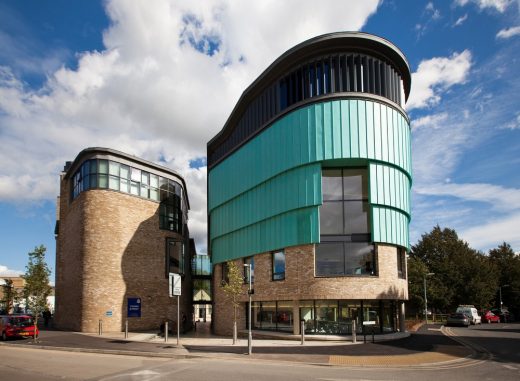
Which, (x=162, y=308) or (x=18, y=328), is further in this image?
(x=162, y=308)

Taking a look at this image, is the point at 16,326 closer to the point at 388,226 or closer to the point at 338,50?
the point at 388,226

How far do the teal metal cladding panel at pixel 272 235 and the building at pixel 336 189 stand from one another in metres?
0.09

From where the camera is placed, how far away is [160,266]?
4306 centimetres

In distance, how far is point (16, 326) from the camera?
97.1ft

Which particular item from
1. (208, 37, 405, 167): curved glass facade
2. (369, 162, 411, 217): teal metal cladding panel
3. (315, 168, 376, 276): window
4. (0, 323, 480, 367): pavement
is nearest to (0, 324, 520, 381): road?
(0, 323, 480, 367): pavement

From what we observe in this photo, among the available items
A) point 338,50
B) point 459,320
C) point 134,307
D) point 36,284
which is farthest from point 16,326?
point 459,320

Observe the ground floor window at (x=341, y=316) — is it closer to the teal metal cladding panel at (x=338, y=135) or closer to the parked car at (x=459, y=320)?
the teal metal cladding panel at (x=338, y=135)

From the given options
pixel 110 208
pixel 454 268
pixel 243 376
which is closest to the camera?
pixel 243 376

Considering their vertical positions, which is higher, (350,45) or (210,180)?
(350,45)

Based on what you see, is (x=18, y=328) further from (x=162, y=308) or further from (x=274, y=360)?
(x=274, y=360)

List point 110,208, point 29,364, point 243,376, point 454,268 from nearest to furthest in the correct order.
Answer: point 243,376, point 29,364, point 110,208, point 454,268

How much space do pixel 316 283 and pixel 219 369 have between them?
12511mm

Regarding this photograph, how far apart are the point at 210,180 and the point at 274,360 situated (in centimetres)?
2615

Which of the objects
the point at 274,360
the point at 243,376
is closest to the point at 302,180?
the point at 274,360
